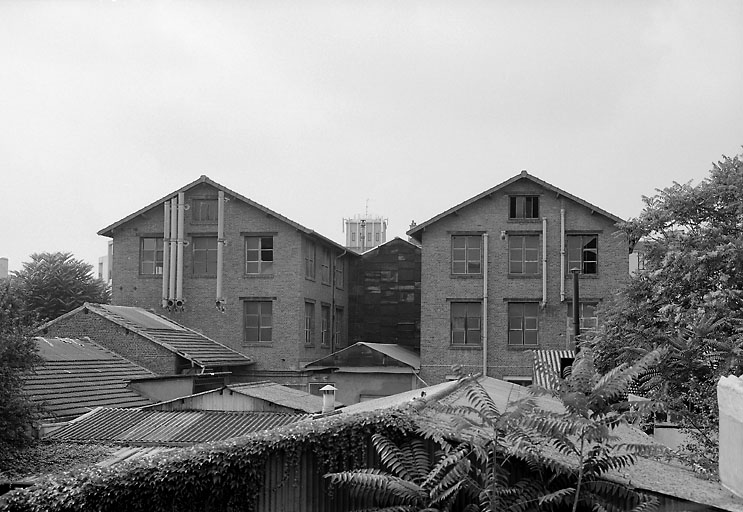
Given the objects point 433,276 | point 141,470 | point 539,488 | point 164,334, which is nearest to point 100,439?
point 141,470

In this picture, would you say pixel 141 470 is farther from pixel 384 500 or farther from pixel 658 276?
pixel 658 276

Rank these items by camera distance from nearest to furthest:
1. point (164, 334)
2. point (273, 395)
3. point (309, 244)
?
point (273, 395) < point (164, 334) < point (309, 244)

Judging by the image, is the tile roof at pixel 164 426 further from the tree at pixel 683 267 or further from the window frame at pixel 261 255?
the window frame at pixel 261 255

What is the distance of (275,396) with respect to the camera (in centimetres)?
2520

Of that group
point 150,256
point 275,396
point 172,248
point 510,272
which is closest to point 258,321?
point 172,248

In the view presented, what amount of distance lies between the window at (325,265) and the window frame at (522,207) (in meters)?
10.3

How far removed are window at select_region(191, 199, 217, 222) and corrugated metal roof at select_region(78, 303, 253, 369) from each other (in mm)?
5118

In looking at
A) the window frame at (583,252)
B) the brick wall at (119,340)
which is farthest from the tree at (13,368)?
the window frame at (583,252)

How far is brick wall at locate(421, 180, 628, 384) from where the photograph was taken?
40.2 meters

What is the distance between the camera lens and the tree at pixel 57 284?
53.5 m

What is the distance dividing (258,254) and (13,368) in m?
23.8

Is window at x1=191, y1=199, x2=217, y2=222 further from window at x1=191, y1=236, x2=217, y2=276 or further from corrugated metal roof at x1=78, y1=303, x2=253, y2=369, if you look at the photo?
corrugated metal roof at x1=78, y1=303, x2=253, y2=369

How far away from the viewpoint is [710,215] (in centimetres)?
2631

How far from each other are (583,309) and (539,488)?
3174 cm
